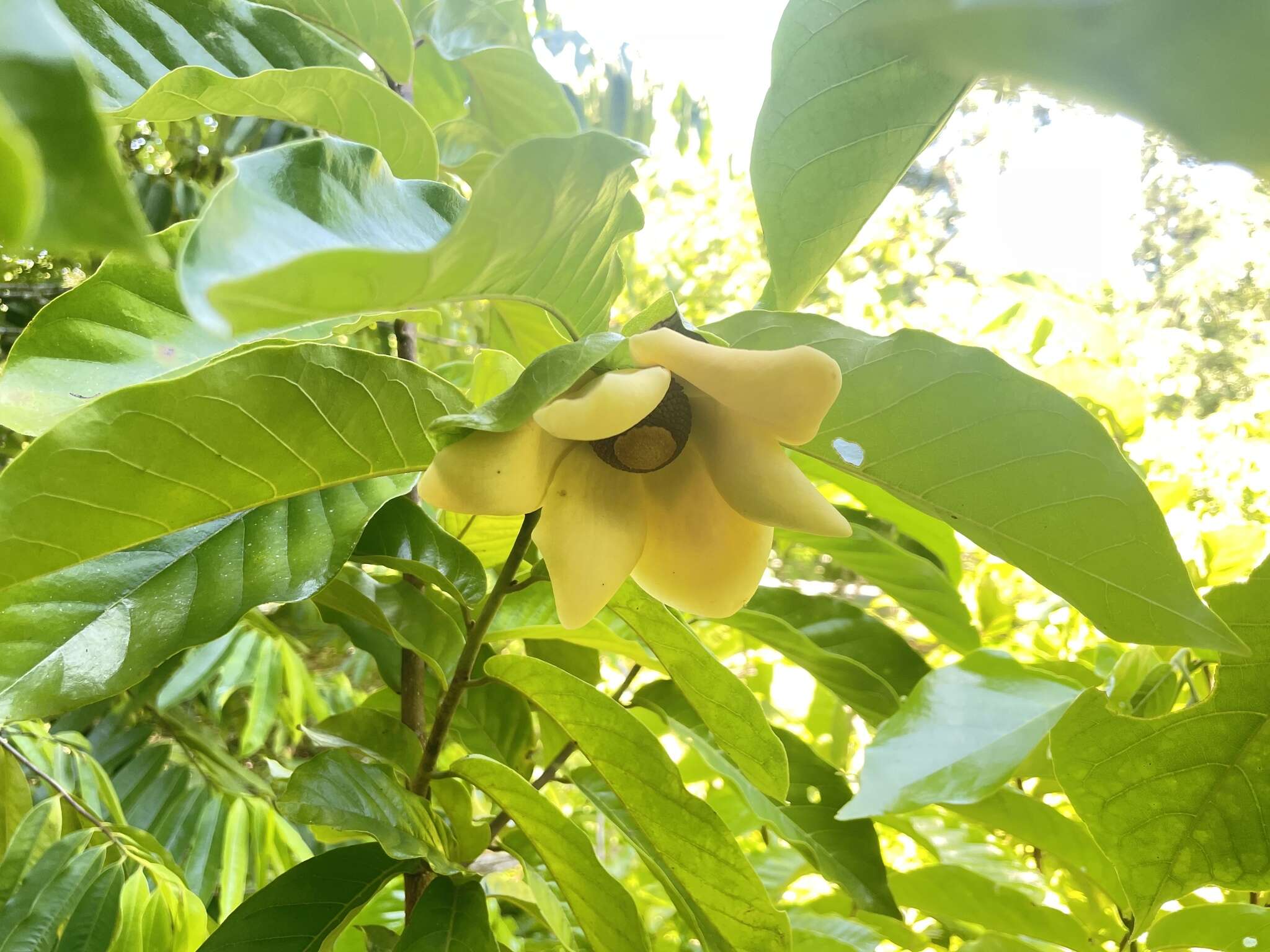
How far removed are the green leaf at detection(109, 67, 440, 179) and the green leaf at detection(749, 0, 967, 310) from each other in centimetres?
17

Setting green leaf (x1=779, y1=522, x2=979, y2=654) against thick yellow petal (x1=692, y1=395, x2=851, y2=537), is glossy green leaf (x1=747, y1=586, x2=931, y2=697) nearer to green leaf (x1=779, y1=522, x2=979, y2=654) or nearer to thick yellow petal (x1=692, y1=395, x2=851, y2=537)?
green leaf (x1=779, y1=522, x2=979, y2=654)

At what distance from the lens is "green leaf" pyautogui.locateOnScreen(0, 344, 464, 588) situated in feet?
0.83

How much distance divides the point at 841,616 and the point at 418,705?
10.1 inches

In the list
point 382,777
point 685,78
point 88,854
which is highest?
point 685,78

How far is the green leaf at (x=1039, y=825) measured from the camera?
0.52 meters

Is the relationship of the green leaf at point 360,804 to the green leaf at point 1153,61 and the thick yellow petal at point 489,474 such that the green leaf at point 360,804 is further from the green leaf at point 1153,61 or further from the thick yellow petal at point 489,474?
the green leaf at point 1153,61

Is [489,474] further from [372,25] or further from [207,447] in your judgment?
[372,25]

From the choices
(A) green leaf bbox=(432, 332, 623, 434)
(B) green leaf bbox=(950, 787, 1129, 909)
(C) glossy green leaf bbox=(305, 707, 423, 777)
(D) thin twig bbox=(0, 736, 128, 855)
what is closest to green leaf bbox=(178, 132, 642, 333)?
(A) green leaf bbox=(432, 332, 623, 434)

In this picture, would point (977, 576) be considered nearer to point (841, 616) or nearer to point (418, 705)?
point (841, 616)

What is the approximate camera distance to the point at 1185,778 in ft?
1.18

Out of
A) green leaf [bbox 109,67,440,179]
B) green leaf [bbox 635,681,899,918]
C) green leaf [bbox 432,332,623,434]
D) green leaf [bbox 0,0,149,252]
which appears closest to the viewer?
green leaf [bbox 0,0,149,252]

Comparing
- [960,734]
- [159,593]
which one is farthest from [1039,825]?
[159,593]

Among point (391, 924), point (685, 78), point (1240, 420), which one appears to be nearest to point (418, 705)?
point (391, 924)

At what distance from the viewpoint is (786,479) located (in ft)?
0.93
